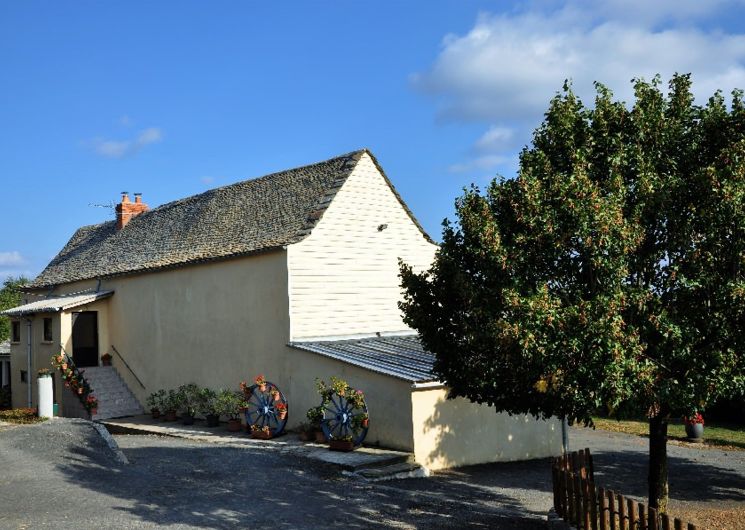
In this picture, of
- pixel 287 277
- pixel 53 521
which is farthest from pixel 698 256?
pixel 287 277

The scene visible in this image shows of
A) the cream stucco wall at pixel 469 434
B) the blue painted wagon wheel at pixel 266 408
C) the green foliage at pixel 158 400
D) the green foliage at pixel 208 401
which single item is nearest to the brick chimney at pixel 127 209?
the green foliage at pixel 158 400

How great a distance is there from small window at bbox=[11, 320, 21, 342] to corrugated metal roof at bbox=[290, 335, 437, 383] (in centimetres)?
1682

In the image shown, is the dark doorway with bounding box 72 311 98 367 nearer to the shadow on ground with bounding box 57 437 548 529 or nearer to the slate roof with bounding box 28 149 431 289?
the slate roof with bounding box 28 149 431 289

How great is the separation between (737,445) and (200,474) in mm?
15108

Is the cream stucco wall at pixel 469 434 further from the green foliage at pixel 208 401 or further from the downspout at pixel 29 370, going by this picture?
the downspout at pixel 29 370

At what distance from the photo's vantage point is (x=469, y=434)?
56.2 ft

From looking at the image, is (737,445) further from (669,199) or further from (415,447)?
(669,199)

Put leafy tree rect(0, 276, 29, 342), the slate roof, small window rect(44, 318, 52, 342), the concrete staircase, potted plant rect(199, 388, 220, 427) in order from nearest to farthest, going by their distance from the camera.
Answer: potted plant rect(199, 388, 220, 427) < the slate roof < the concrete staircase < small window rect(44, 318, 52, 342) < leafy tree rect(0, 276, 29, 342)

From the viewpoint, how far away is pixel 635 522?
Answer: 8477mm

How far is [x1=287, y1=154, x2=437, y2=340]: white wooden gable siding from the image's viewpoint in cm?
2055

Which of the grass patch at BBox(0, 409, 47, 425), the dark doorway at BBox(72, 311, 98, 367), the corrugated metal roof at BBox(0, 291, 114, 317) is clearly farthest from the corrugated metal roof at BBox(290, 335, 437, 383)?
the dark doorway at BBox(72, 311, 98, 367)

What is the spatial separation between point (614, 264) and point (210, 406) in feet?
52.8

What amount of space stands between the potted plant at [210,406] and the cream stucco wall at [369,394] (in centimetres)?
308

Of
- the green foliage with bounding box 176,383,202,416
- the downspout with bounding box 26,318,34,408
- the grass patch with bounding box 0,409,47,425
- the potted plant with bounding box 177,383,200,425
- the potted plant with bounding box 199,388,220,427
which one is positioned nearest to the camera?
the grass patch with bounding box 0,409,47,425
